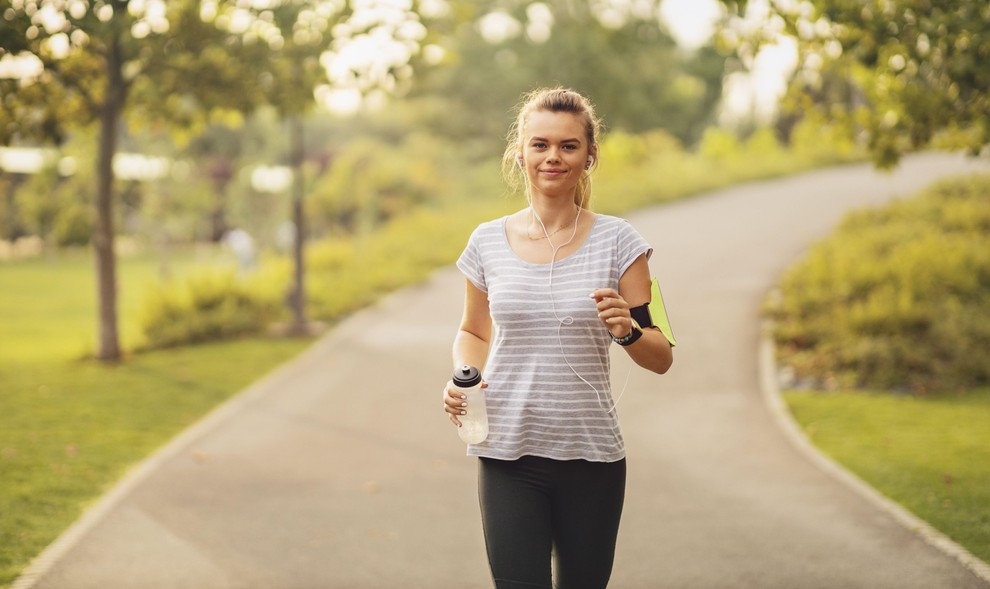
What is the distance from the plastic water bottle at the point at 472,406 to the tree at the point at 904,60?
14.6 feet

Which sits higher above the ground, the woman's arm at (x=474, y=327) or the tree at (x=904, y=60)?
the tree at (x=904, y=60)

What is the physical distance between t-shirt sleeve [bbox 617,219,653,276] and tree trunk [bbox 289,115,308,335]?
36.3ft

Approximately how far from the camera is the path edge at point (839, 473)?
20.0ft

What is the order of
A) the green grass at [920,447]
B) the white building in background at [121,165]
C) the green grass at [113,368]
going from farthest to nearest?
the white building in background at [121,165] → the green grass at [113,368] → the green grass at [920,447]

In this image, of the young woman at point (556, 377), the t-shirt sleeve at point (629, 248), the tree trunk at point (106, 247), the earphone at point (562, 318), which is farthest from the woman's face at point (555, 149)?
the tree trunk at point (106, 247)

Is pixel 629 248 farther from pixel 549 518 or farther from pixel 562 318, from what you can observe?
pixel 549 518

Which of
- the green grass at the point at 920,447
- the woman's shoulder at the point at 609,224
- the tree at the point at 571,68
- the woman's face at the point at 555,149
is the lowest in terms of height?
the green grass at the point at 920,447

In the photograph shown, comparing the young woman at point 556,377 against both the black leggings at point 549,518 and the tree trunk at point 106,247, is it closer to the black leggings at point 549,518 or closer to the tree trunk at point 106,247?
the black leggings at point 549,518

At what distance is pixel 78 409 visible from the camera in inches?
420

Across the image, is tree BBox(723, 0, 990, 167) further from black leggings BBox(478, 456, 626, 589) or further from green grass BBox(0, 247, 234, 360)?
green grass BBox(0, 247, 234, 360)

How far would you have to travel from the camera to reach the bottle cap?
3250 millimetres

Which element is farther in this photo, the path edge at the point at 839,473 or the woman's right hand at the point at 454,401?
the path edge at the point at 839,473

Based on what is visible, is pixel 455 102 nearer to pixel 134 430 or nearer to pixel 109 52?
pixel 109 52

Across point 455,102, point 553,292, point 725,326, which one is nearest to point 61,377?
point 725,326
